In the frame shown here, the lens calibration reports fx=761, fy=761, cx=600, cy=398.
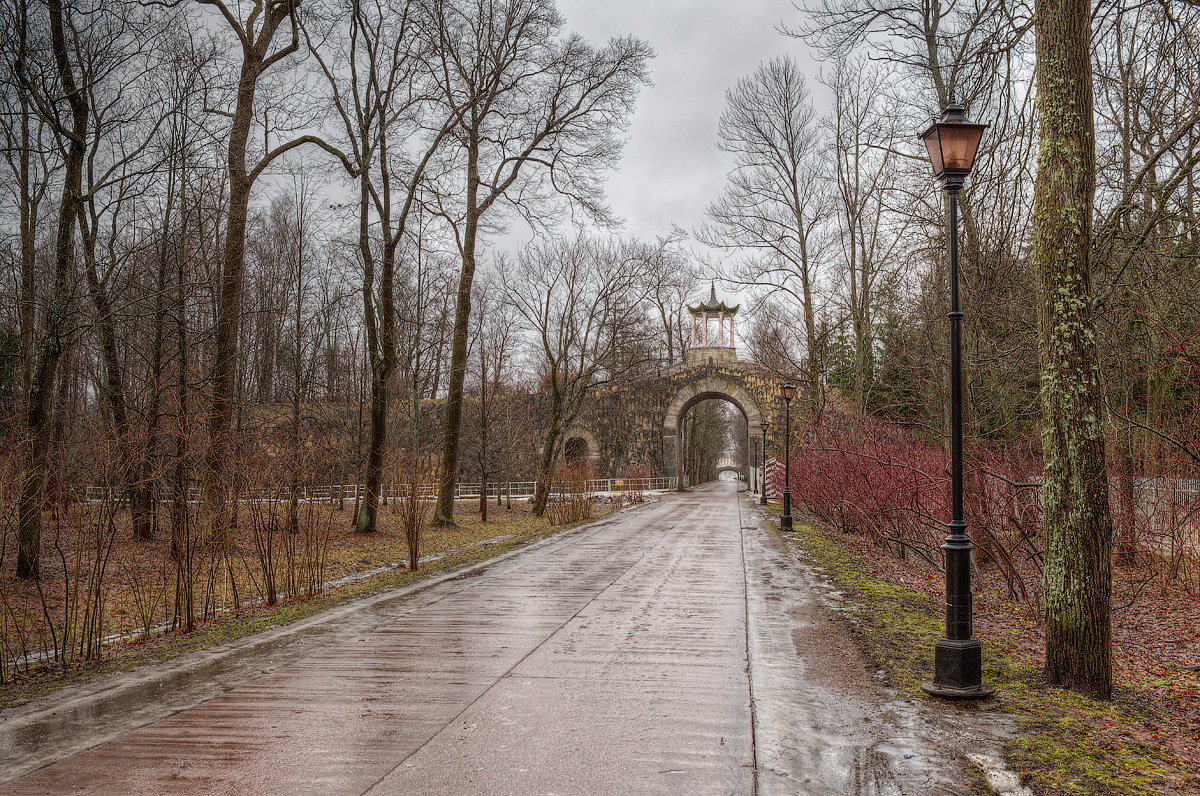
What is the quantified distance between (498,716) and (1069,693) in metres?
3.77

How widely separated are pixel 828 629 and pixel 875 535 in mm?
7262

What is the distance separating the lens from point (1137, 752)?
412 cm

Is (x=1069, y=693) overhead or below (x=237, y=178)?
below

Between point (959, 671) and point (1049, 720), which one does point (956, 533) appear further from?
point (1049, 720)

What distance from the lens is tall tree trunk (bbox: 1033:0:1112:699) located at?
5086 mm

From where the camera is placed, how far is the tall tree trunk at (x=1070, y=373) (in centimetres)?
509

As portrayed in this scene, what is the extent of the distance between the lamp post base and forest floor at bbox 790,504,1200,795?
0.34 feet

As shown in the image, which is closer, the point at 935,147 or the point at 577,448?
the point at 935,147

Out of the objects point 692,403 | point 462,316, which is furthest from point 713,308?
point 462,316

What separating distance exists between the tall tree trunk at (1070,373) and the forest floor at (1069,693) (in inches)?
17.1

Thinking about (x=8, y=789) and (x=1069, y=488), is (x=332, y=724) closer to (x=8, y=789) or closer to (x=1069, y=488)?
(x=8, y=789)

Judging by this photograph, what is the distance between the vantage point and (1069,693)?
16.6 ft

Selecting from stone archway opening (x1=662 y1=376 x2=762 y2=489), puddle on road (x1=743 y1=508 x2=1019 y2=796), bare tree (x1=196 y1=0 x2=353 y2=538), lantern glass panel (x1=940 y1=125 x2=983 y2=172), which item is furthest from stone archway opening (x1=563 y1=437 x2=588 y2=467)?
lantern glass panel (x1=940 y1=125 x2=983 y2=172)

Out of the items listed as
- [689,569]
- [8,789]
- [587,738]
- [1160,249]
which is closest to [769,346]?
[689,569]
